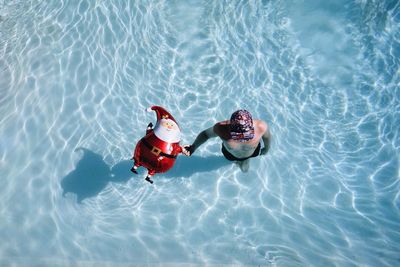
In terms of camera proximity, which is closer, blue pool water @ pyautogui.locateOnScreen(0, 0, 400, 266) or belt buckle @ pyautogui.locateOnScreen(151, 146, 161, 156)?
belt buckle @ pyautogui.locateOnScreen(151, 146, 161, 156)

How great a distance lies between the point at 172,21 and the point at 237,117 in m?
3.71

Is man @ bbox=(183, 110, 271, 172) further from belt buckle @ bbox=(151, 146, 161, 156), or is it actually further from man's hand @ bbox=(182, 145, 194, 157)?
belt buckle @ bbox=(151, 146, 161, 156)

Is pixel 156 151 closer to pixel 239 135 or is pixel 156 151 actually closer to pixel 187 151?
pixel 187 151

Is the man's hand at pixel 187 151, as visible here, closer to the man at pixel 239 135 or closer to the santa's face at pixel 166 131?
the man at pixel 239 135

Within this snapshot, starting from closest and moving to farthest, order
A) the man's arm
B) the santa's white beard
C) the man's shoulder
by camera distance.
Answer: the santa's white beard < the man's shoulder < the man's arm

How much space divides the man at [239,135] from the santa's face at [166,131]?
31 cm

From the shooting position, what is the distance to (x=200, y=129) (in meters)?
5.10

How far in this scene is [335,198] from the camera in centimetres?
463

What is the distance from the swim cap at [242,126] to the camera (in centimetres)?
318

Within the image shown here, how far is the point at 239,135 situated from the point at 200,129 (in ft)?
6.09

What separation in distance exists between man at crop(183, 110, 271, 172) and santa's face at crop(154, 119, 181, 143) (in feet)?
1.00

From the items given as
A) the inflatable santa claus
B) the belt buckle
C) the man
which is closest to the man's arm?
the man

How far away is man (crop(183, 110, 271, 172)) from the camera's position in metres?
3.21

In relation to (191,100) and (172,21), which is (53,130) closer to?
(191,100)
